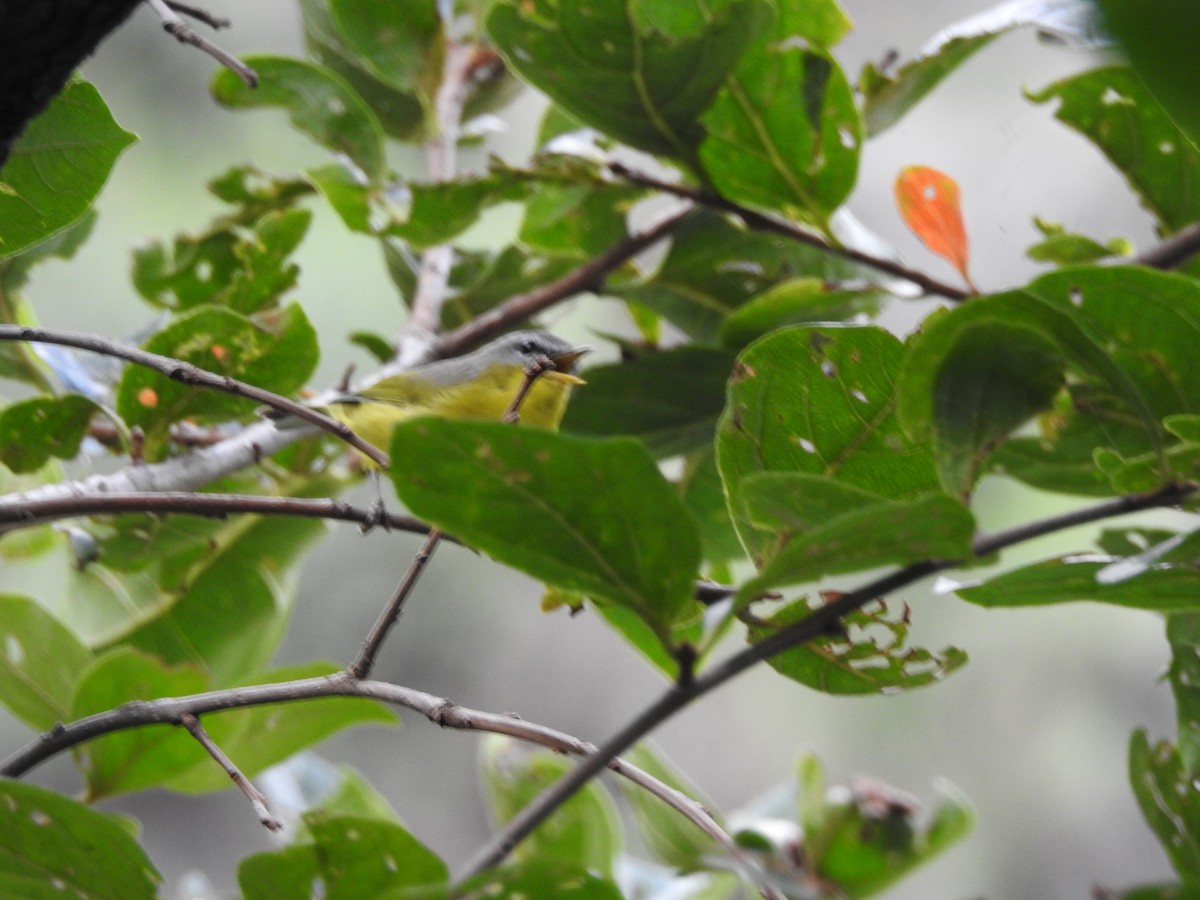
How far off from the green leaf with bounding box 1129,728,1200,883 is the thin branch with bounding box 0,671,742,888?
13.5 inches

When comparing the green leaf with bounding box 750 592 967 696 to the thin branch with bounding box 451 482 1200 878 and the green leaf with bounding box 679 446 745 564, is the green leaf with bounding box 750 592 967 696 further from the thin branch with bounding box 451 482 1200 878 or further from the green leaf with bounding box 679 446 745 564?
the green leaf with bounding box 679 446 745 564

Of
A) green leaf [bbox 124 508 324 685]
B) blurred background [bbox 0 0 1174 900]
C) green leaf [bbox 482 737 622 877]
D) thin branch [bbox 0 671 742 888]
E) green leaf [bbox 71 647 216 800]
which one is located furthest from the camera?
blurred background [bbox 0 0 1174 900]

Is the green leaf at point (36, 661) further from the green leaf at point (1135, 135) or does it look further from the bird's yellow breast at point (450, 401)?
the green leaf at point (1135, 135)

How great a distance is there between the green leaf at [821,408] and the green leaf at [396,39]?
0.88 metres

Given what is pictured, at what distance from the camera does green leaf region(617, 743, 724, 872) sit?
3.16 ft

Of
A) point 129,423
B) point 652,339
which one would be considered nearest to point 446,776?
point 652,339

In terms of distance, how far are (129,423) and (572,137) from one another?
54 cm

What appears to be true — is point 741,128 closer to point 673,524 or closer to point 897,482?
point 897,482

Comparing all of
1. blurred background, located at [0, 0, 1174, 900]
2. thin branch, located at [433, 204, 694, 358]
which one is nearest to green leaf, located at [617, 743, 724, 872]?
thin branch, located at [433, 204, 694, 358]

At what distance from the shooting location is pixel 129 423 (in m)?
0.89

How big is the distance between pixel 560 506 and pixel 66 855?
0.35m

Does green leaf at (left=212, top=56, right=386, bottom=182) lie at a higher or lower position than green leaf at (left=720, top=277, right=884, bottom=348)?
higher

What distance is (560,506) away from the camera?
42 centimetres

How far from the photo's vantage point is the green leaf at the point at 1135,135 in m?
1.00
